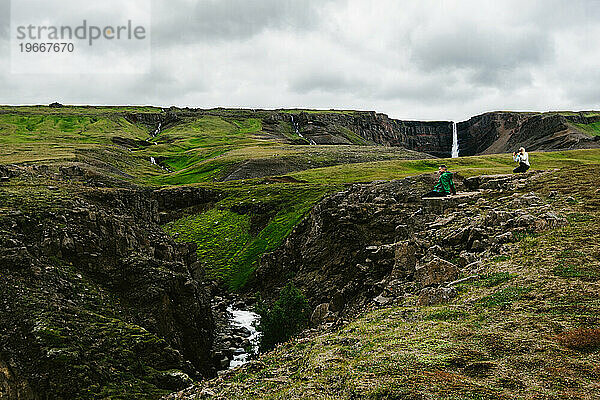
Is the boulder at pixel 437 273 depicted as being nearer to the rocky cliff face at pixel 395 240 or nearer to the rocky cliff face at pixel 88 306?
the rocky cliff face at pixel 395 240

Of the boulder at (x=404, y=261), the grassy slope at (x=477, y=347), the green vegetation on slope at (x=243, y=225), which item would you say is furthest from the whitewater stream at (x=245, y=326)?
Result: the grassy slope at (x=477, y=347)

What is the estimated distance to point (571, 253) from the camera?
863 inches

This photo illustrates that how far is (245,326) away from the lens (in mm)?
44875

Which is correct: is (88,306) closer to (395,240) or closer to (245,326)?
(245,326)

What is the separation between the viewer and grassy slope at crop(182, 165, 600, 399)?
41.5ft

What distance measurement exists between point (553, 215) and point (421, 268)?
33.8ft

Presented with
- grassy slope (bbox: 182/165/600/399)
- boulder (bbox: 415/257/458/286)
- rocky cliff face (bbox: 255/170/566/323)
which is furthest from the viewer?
rocky cliff face (bbox: 255/170/566/323)

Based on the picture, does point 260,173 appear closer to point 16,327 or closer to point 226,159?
point 226,159

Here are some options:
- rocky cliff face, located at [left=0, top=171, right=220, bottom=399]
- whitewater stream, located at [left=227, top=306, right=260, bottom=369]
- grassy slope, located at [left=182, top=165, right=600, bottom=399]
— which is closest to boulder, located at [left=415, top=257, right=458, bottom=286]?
grassy slope, located at [left=182, top=165, right=600, bottom=399]

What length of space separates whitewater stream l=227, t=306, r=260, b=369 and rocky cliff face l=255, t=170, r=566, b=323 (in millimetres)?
4698

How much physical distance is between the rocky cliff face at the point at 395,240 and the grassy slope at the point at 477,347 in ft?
8.55

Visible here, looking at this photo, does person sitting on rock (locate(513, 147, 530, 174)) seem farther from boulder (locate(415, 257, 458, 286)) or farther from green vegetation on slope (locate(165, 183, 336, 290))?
green vegetation on slope (locate(165, 183, 336, 290))

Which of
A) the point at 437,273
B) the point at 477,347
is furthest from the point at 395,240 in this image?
the point at 477,347

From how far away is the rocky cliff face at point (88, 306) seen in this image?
21.3 metres
